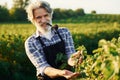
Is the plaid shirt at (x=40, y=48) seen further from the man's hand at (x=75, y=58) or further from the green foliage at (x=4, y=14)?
the green foliage at (x=4, y=14)

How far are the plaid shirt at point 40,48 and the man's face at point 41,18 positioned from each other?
17 cm

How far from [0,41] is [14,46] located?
59cm

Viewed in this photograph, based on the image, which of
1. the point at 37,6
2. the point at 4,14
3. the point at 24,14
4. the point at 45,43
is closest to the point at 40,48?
the point at 45,43

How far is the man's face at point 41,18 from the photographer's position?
3.89m

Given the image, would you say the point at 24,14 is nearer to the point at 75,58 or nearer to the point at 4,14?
the point at 4,14

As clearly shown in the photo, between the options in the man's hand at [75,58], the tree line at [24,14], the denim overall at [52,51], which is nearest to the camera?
the man's hand at [75,58]

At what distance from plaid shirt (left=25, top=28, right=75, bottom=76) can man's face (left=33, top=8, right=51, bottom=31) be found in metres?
0.17

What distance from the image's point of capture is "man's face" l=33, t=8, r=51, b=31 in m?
3.89

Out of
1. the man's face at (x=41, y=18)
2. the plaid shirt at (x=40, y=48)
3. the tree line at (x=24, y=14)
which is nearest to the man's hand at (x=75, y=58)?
the plaid shirt at (x=40, y=48)

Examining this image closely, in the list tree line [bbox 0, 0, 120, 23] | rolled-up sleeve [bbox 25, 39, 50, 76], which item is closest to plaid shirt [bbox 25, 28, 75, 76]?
rolled-up sleeve [bbox 25, 39, 50, 76]

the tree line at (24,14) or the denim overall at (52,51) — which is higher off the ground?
the denim overall at (52,51)

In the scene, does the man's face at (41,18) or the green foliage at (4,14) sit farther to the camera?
the green foliage at (4,14)

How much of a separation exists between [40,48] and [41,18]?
0.32m

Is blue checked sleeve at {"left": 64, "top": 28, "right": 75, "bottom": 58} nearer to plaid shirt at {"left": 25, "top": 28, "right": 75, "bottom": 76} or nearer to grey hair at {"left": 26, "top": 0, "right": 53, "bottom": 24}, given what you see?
plaid shirt at {"left": 25, "top": 28, "right": 75, "bottom": 76}
